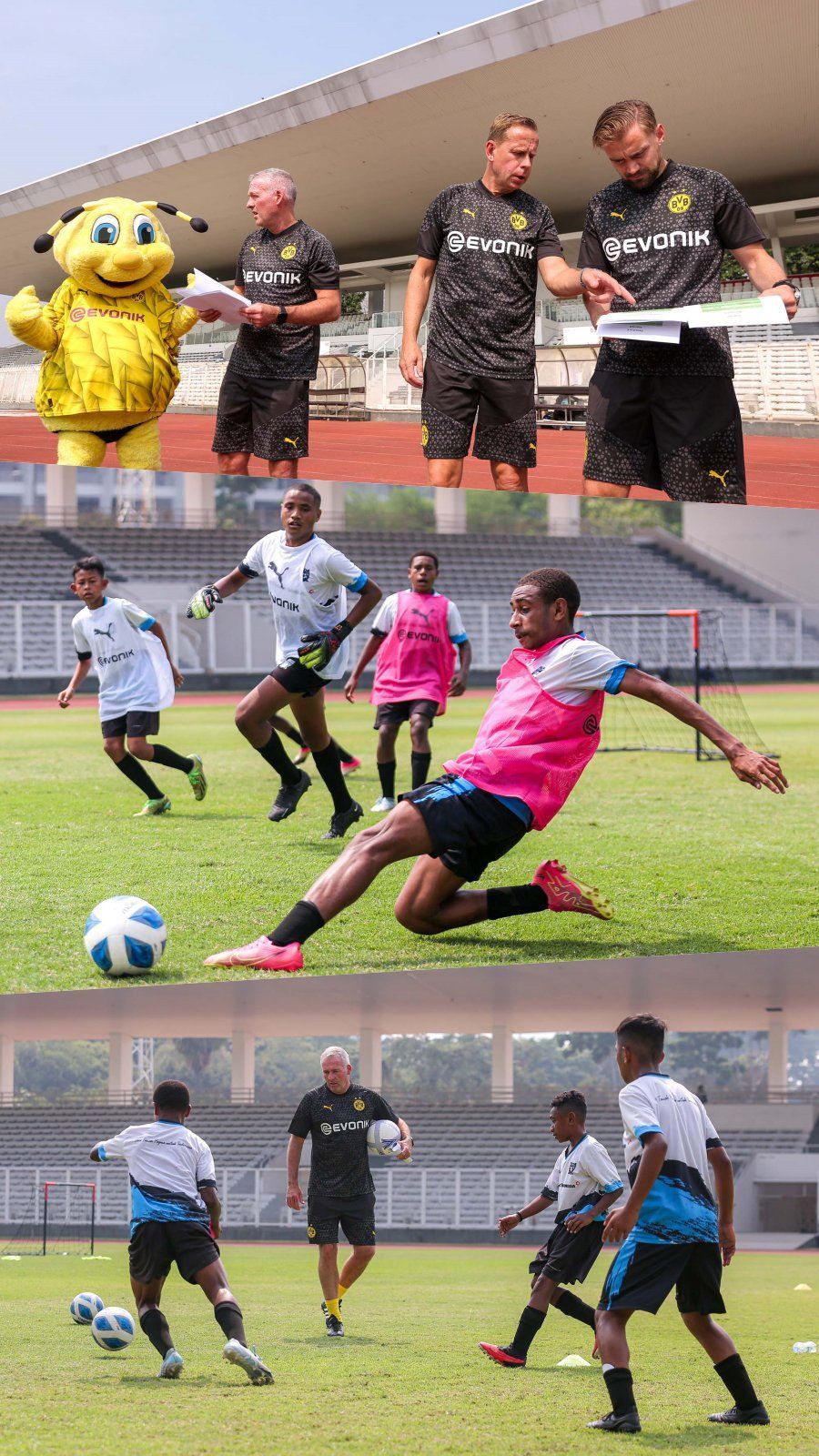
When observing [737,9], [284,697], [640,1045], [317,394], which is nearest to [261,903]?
[284,697]

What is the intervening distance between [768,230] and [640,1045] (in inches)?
604

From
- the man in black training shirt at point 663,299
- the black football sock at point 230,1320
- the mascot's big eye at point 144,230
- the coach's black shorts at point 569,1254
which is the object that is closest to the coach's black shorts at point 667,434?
the man in black training shirt at point 663,299

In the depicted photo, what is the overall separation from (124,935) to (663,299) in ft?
9.97

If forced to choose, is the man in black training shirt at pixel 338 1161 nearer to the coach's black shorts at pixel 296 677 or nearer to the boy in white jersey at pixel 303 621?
the boy in white jersey at pixel 303 621

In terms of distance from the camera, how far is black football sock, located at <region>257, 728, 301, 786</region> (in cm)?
603

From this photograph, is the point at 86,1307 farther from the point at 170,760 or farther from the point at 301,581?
the point at 301,581

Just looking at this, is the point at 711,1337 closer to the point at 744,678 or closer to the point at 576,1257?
the point at 576,1257

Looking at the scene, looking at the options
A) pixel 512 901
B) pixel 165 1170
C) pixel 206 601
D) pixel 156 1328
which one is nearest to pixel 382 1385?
pixel 156 1328

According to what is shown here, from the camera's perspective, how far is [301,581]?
5875 millimetres

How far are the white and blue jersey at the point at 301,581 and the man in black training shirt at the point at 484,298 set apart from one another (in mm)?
635

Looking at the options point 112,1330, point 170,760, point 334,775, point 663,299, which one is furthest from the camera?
point 112,1330

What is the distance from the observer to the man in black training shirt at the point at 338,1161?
7.01 metres

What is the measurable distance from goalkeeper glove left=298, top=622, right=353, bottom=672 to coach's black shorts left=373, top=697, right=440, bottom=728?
0.41 m

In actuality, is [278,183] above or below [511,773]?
above
